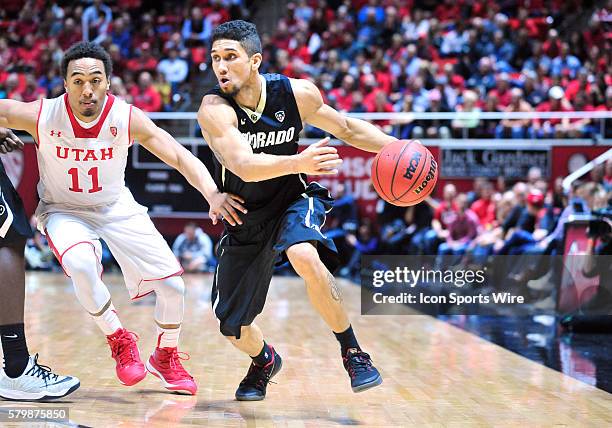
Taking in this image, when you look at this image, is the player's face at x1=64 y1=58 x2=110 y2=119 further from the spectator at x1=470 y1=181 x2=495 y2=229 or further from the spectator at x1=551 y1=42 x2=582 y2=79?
the spectator at x1=551 y1=42 x2=582 y2=79

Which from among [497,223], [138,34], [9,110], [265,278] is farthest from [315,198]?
[138,34]

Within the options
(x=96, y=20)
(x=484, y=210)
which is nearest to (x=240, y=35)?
(x=484, y=210)

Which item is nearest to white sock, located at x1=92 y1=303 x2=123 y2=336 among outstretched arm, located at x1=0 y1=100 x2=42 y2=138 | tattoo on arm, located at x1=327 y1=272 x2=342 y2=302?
outstretched arm, located at x1=0 y1=100 x2=42 y2=138

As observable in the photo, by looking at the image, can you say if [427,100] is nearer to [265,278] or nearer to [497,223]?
[497,223]

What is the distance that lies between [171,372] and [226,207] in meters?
1.03

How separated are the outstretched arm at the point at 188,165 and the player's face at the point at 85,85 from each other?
0.71 ft

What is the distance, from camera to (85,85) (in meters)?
4.56

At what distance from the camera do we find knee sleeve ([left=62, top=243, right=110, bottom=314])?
4.47 metres

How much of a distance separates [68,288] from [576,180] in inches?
253

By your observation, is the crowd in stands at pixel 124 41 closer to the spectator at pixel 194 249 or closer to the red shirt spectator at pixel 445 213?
the spectator at pixel 194 249

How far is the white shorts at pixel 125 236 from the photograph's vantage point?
185 inches

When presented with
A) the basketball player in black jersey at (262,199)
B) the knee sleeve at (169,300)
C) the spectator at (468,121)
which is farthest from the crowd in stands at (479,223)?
the knee sleeve at (169,300)

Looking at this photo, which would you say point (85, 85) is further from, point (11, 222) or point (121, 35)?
point (121, 35)

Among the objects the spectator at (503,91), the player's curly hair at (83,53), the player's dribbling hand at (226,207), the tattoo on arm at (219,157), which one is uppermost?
the spectator at (503,91)
